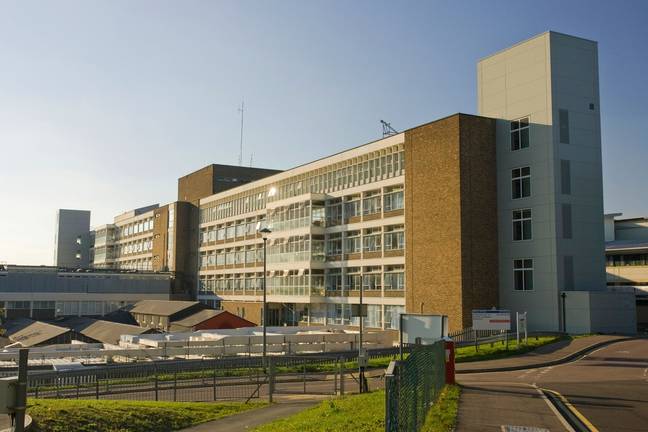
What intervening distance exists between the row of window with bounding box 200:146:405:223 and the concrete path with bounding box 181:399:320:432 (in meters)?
27.4

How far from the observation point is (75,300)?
298ft

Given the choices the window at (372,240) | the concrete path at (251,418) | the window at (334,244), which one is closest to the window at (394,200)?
the window at (372,240)

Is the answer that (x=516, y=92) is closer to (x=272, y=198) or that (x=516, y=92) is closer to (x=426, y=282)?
(x=426, y=282)

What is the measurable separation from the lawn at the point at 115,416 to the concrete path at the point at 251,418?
486mm

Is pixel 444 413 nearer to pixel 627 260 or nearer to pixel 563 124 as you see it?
pixel 563 124

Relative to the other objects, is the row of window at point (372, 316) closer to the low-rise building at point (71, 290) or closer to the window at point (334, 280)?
the window at point (334, 280)

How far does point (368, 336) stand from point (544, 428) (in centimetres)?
3637

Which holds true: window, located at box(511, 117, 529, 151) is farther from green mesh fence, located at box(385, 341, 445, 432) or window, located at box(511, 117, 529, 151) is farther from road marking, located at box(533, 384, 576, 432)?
green mesh fence, located at box(385, 341, 445, 432)

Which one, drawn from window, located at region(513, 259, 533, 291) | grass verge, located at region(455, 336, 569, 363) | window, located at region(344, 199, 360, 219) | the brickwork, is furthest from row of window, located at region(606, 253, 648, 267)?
grass verge, located at region(455, 336, 569, 363)

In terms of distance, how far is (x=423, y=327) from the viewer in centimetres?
1889

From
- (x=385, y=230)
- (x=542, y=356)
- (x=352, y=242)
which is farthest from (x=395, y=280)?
(x=542, y=356)

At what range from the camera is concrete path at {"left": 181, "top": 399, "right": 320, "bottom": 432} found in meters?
17.8

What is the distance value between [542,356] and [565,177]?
1822cm

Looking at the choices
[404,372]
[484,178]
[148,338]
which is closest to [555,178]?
[484,178]
